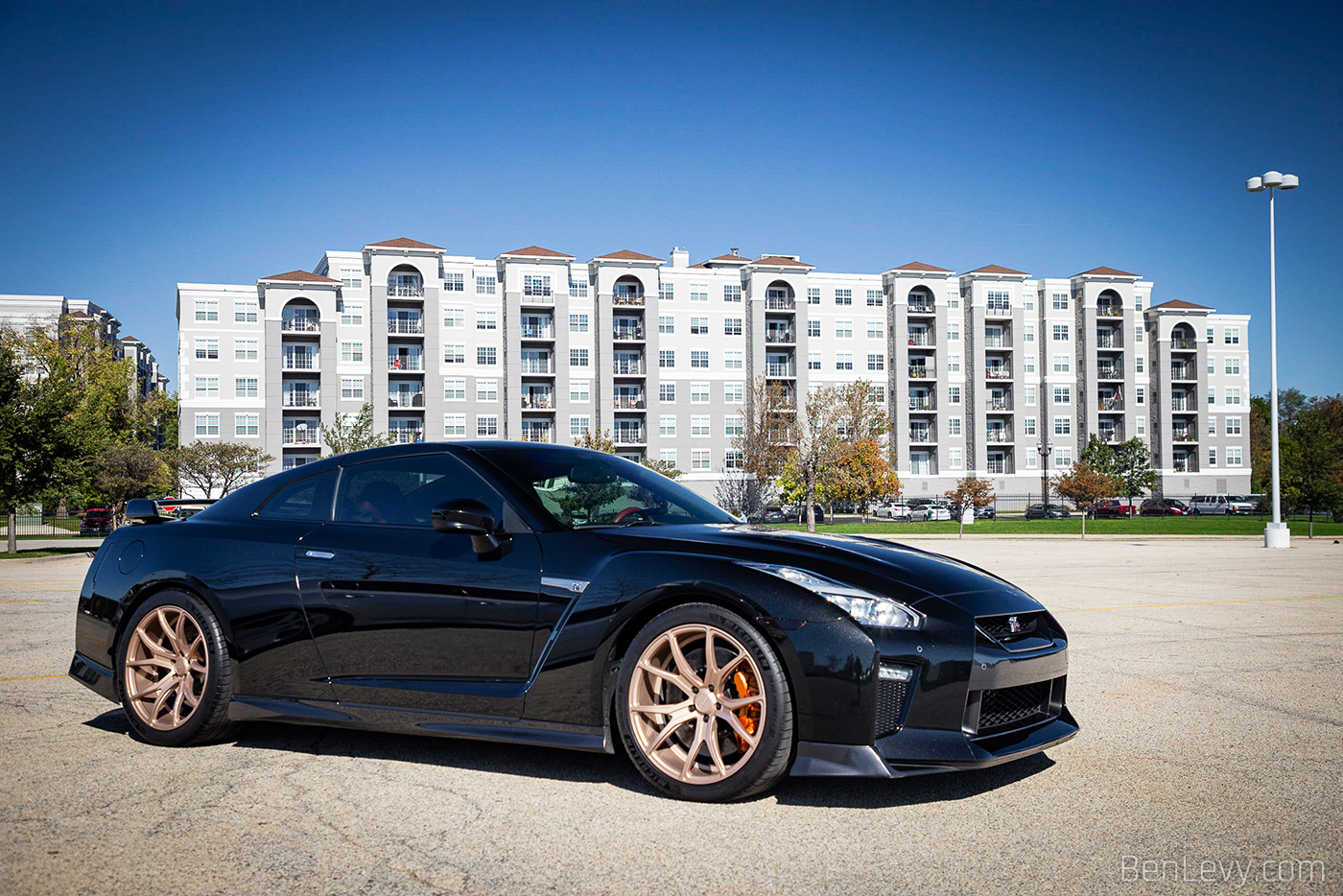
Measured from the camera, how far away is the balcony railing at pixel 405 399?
75875mm

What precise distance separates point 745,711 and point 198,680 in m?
2.89

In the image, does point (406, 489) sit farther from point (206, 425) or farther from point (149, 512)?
point (206, 425)

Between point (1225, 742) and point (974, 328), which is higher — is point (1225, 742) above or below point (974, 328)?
below

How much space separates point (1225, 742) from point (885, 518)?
77.8 metres

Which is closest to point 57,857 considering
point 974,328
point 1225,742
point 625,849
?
point 625,849

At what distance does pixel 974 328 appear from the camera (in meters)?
87.7

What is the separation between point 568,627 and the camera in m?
4.14

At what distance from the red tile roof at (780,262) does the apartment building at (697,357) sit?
1.11 ft

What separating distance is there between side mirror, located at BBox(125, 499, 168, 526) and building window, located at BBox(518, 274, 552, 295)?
73732mm

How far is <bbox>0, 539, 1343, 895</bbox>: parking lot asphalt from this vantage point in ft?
10.4

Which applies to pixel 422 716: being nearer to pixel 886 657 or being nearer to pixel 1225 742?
pixel 886 657

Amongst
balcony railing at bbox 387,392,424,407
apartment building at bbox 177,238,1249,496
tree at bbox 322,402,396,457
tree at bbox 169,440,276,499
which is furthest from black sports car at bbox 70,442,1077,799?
balcony railing at bbox 387,392,424,407

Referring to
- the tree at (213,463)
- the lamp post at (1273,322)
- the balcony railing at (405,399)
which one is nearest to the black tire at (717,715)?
the lamp post at (1273,322)

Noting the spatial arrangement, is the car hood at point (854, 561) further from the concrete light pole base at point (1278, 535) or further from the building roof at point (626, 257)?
the building roof at point (626, 257)
